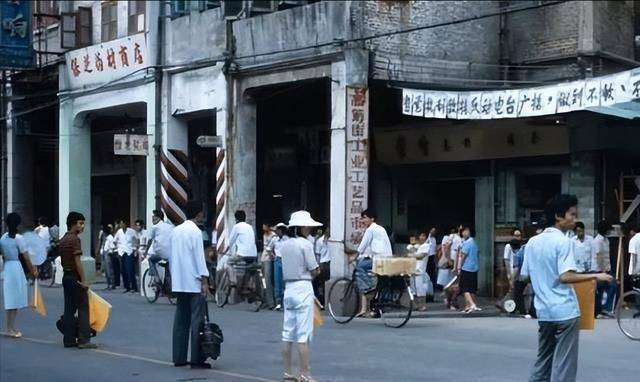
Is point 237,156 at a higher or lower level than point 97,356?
higher

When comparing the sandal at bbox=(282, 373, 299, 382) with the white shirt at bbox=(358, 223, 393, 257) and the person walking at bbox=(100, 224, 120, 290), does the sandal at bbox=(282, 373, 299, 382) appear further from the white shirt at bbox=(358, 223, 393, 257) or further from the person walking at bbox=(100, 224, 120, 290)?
the person walking at bbox=(100, 224, 120, 290)

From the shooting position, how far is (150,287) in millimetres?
23438

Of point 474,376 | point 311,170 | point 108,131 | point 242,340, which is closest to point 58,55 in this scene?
point 108,131

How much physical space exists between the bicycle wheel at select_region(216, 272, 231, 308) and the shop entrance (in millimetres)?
5177

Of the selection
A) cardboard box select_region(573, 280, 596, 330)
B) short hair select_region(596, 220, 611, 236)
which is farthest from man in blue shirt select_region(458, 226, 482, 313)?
cardboard box select_region(573, 280, 596, 330)

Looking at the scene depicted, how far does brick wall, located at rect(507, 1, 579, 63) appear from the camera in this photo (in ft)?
73.5

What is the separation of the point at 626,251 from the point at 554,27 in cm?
512

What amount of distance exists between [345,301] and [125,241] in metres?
9.79

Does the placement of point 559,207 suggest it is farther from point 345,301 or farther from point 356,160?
point 356,160

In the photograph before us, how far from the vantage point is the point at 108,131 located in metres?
34.1

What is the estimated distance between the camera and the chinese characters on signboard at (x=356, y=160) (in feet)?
67.3

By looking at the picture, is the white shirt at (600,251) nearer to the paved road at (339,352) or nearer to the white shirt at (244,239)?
the paved road at (339,352)

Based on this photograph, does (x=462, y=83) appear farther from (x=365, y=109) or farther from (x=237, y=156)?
(x=237, y=156)

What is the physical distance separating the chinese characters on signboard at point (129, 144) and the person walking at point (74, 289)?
10697 millimetres
